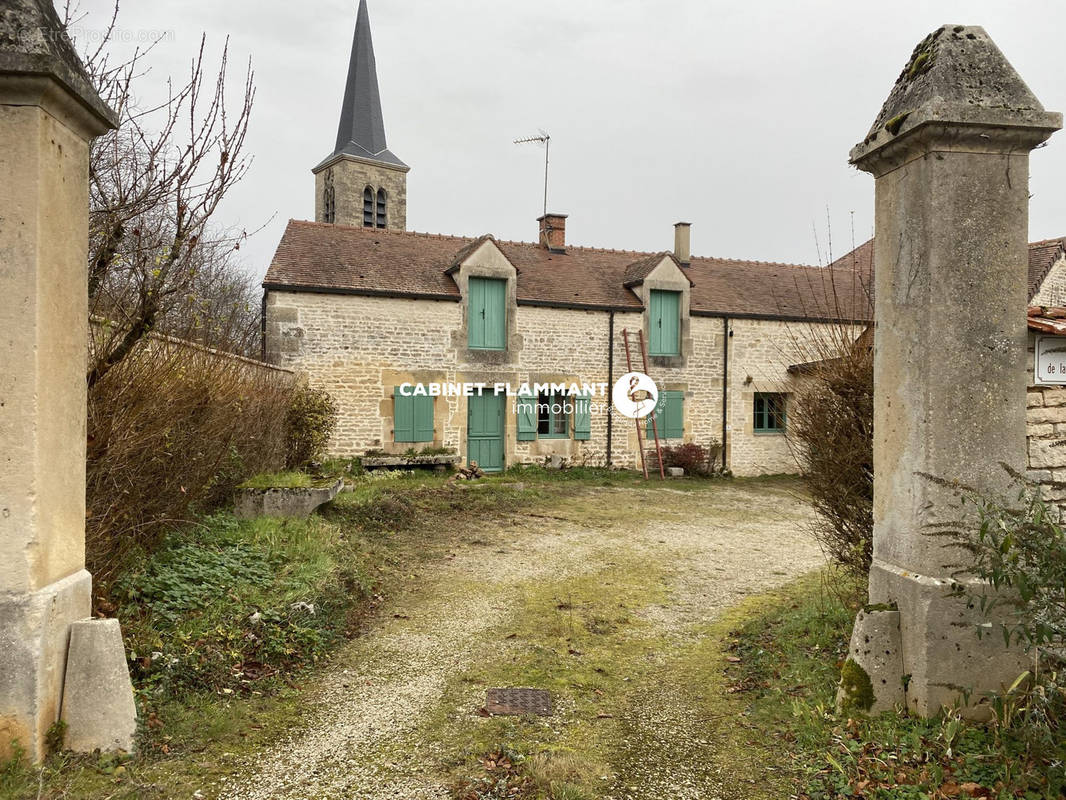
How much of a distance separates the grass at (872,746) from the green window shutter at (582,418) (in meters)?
12.1

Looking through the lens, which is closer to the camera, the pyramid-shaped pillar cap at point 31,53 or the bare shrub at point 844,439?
the pyramid-shaped pillar cap at point 31,53

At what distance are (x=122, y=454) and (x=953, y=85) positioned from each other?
204 inches

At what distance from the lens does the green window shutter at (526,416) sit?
16.3m

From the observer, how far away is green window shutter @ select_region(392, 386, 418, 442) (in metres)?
15.2

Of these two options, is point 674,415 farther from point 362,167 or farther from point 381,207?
point 362,167

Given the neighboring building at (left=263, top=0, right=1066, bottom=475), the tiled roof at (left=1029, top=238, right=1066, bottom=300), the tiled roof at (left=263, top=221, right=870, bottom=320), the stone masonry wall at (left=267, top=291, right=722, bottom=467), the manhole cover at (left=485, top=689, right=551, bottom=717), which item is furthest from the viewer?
the tiled roof at (left=263, top=221, right=870, bottom=320)

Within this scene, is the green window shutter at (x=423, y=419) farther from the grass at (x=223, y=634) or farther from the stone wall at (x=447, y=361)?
the grass at (x=223, y=634)

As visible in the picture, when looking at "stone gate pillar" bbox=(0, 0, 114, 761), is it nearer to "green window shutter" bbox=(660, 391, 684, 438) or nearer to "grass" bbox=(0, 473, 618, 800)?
"grass" bbox=(0, 473, 618, 800)

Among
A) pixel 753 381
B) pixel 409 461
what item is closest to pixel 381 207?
pixel 409 461

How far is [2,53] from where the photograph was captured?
2.85 meters

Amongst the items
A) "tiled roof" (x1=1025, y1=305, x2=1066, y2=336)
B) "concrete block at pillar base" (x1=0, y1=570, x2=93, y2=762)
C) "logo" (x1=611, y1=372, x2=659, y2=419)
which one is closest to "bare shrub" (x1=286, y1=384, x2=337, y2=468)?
"logo" (x1=611, y1=372, x2=659, y2=419)

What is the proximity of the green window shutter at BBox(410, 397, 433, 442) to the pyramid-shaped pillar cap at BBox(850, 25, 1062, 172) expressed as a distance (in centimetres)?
1242

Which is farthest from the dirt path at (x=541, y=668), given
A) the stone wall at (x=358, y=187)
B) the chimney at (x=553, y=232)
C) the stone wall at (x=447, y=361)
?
the stone wall at (x=358, y=187)

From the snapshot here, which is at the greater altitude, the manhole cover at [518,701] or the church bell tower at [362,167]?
the church bell tower at [362,167]
